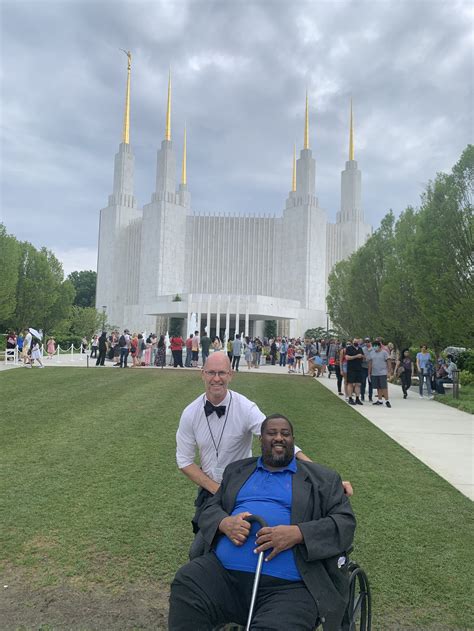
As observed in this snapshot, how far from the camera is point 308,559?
2.47 meters

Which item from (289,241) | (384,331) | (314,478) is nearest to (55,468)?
(314,478)

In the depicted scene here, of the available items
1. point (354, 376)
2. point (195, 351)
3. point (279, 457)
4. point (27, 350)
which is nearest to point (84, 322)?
point (195, 351)

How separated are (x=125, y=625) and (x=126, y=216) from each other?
70822 millimetres

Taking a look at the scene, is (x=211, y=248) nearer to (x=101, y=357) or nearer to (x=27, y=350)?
(x=101, y=357)

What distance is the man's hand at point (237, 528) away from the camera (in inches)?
99.7

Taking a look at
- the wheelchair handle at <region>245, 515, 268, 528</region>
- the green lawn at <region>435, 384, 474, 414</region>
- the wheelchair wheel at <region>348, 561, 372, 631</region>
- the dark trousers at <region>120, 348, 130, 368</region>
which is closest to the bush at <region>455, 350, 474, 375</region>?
the green lawn at <region>435, 384, 474, 414</region>

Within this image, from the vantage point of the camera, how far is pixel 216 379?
10.2 ft

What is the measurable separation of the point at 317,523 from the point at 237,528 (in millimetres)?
379

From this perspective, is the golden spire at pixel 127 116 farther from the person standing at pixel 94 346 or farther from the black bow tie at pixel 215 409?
the black bow tie at pixel 215 409

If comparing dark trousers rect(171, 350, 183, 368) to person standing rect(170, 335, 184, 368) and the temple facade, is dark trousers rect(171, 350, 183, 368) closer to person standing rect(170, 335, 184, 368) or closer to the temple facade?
person standing rect(170, 335, 184, 368)

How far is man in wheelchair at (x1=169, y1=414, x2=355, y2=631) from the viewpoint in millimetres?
2410

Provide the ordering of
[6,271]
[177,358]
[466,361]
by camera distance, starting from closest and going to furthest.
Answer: [177,358] → [466,361] → [6,271]

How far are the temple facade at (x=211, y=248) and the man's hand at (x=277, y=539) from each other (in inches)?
2365

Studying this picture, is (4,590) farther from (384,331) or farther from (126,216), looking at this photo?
(126,216)
